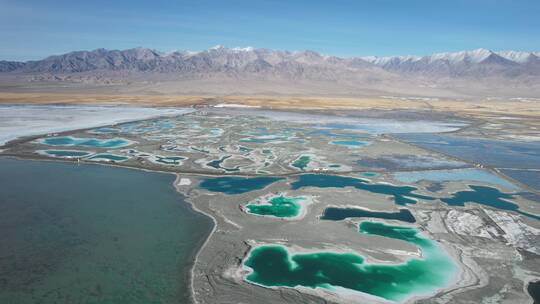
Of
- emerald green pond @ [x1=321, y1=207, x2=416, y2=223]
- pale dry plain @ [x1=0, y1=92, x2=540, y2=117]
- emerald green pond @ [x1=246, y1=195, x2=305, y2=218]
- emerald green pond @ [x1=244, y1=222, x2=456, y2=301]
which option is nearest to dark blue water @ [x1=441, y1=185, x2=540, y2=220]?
emerald green pond @ [x1=321, y1=207, x2=416, y2=223]

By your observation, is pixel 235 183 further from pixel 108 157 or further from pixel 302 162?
pixel 108 157

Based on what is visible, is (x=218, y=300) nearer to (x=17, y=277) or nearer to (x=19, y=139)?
(x=17, y=277)

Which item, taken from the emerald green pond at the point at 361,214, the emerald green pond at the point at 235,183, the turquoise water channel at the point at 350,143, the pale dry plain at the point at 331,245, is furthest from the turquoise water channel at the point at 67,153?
the turquoise water channel at the point at 350,143

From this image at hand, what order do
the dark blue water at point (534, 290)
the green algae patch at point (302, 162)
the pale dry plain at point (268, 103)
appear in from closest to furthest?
the dark blue water at point (534, 290), the green algae patch at point (302, 162), the pale dry plain at point (268, 103)

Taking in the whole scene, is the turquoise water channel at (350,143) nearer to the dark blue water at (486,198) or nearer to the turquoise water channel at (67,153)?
the dark blue water at (486,198)

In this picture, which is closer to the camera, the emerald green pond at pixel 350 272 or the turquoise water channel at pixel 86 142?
the emerald green pond at pixel 350 272

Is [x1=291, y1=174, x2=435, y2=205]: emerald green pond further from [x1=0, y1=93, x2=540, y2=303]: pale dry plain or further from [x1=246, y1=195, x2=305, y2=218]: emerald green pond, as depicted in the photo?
[x1=246, y1=195, x2=305, y2=218]: emerald green pond

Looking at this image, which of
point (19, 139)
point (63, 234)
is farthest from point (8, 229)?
point (19, 139)

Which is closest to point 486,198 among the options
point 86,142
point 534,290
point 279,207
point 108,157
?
point 534,290
